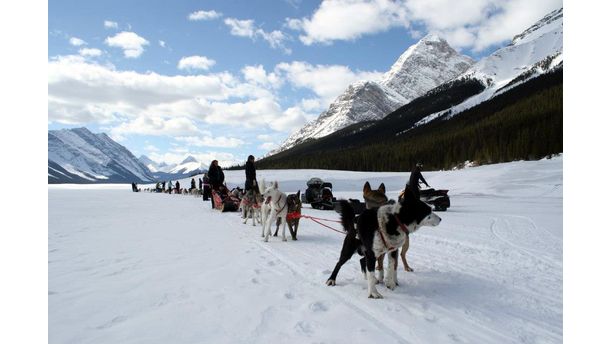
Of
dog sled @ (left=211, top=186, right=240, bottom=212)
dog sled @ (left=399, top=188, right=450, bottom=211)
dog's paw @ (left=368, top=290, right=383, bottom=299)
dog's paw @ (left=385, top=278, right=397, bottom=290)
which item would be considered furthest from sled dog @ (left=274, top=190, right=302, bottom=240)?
dog sled @ (left=399, top=188, right=450, bottom=211)

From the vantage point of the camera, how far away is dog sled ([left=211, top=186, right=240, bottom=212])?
1812 cm

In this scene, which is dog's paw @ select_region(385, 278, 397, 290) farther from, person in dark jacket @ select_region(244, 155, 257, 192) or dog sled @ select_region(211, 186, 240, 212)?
dog sled @ select_region(211, 186, 240, 212)

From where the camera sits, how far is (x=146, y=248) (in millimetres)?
7980

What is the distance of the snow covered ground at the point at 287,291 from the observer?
12.6 ft

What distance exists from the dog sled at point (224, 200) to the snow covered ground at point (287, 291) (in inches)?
311

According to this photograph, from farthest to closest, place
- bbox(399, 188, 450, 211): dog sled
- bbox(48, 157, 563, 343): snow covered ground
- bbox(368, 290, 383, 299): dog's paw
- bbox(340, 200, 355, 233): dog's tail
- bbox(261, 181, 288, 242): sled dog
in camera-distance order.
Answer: bbox(399, 188, 450, 211): dog sled → bbox(261, 181, 288, 242): sled dog → bbox(340, 200, 355, 233): dog's tail → bbox(368, 290, 383, 299): dog's paw → bbox(48, 157, 563, 343): snow covered ground

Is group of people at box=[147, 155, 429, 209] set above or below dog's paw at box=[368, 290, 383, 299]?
above

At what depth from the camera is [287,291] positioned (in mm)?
5180

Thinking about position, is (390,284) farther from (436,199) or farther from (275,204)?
(436,199)

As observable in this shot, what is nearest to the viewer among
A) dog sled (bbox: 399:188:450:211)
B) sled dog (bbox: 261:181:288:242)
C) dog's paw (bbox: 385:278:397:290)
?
dog's paw (bbox: 385:278:397:290)

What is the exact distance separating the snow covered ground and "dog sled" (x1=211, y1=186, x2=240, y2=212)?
7888 millimetres
